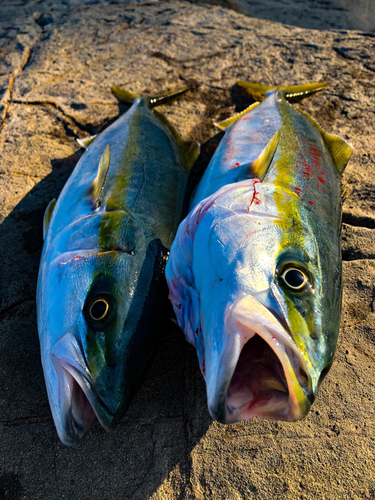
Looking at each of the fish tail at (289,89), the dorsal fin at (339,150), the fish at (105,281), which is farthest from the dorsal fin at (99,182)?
the fish tail at (289,89)

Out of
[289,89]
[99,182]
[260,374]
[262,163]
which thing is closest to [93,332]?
[260,374]

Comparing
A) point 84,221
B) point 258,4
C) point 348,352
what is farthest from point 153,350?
point 258,4

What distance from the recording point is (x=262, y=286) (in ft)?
5.52

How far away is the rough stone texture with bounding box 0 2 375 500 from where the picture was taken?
1.97 meters

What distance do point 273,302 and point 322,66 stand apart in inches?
177

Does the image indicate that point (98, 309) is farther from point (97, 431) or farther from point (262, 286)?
point (262, 286)

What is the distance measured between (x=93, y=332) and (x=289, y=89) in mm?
3692

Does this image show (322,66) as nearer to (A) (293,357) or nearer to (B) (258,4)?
(B) (258,4)

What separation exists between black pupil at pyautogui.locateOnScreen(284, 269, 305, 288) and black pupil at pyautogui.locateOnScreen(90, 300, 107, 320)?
0.92 m

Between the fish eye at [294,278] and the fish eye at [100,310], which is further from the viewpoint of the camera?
the fish eye at [100,310]

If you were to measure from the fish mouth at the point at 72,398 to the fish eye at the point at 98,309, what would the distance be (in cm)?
15

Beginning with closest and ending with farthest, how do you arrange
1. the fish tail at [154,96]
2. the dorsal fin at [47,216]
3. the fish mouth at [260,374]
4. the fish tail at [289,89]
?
the fish mouth at [260,374]
the dorsal fin at [47,216]
the fish tail at [154,96]
the fish tail at [289,89]

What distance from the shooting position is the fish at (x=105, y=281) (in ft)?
5.96

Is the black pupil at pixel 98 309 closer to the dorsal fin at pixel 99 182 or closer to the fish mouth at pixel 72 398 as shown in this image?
the fish mouth at pixel 72 398
